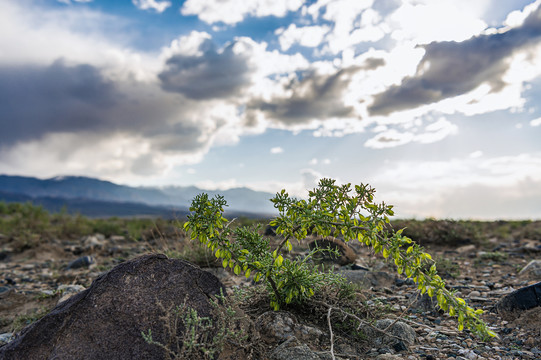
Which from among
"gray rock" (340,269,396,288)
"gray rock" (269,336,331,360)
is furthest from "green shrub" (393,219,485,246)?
"gray rock" (269,336,331,360)

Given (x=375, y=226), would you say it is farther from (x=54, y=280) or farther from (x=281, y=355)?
(x=54, y=280)

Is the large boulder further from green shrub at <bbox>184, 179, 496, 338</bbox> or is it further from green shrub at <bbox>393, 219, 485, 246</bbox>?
green shrub at <bbox>393, 219, 485, 246</bbox>

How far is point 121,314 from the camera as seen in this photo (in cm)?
361

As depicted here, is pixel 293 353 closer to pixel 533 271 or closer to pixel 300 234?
pixel 300 234

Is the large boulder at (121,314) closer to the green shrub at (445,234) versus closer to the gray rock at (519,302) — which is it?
the gray rock at (519,302)

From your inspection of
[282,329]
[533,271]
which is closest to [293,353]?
[282,329]

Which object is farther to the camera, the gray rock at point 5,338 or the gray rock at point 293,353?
the gray rock at point 5,338

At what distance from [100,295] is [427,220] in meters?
12.2

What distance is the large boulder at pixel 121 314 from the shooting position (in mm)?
3387

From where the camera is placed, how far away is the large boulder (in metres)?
3.39

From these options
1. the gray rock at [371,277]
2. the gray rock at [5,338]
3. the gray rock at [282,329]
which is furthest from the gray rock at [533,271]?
the gray rock at [5,338]

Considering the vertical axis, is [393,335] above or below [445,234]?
below

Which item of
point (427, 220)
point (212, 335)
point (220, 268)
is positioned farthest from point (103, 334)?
point (427, 220)

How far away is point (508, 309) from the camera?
5578 millimetres
